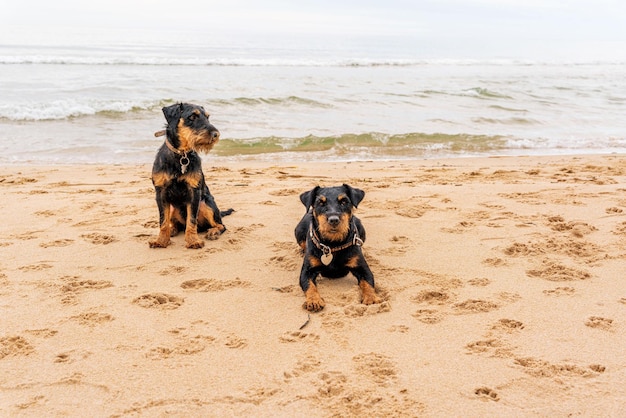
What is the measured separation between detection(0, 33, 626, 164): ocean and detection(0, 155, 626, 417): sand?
4.32 metres

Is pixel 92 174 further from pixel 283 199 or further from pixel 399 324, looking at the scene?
pixel 399 324

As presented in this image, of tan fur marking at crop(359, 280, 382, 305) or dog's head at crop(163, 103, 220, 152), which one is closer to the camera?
tan fur marking at crop(359, 280, 382, 305)

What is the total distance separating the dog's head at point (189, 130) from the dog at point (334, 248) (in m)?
1.32

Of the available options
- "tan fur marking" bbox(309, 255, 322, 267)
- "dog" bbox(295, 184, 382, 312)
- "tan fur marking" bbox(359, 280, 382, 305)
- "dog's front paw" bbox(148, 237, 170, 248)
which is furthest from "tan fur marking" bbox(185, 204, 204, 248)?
"tan fur marking" bbox(359, 280, 382, 305)

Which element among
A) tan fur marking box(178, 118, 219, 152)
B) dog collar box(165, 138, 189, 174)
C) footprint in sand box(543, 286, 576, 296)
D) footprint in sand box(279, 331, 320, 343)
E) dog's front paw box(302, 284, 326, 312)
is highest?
tan fur marking box(178, 118, 219, 152)

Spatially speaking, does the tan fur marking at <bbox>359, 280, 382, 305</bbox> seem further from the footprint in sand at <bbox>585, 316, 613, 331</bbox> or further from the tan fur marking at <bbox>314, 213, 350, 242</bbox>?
the footprint in sand at <bbox>585, 316, 613, 331</bbox>

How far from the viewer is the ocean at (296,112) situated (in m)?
11.4

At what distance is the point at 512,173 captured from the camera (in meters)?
8.66

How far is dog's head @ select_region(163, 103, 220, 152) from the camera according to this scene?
5.18 metres

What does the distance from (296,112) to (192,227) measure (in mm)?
10305

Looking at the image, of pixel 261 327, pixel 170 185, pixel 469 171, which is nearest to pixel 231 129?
pixel 469 171

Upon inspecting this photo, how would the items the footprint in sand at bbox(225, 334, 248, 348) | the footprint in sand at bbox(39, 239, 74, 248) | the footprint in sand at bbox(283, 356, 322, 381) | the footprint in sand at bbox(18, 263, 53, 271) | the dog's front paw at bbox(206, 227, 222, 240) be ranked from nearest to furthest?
the footprint in sand at bbox(283, 356, 322, 381) → the footprint in sand at bbox(225, 334, 248, 348) → the footprint in sand at bbox(18, 263, 53, 271) → the footprint in sand at bbox(39, 239, 74, 248) → the dog's front paw at bbox(206, 227, 222, 240)

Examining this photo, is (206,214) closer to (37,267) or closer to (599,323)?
(37,267)

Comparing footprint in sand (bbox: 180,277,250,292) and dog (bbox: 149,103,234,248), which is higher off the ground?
dog (bbox: 149,103,234,248)
